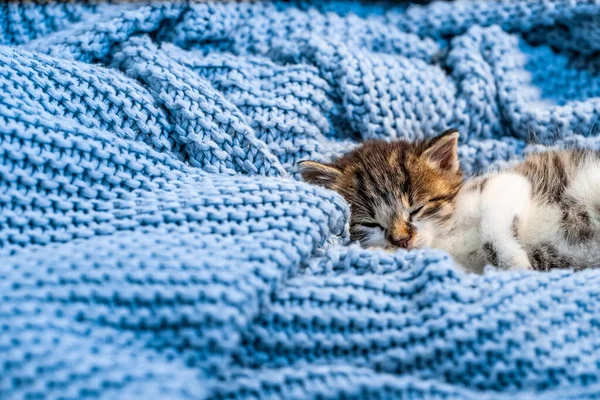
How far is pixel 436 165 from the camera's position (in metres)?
1.49

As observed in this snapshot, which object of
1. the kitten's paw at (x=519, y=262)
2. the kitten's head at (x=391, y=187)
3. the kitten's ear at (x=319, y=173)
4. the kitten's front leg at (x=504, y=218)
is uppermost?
the kitten's ear at (x=319, y=173)

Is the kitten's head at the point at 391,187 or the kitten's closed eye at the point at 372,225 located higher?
the kitten's head at the point at 391,187

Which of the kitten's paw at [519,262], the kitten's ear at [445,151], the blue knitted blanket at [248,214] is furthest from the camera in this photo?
the kitten's ear at [445,151]

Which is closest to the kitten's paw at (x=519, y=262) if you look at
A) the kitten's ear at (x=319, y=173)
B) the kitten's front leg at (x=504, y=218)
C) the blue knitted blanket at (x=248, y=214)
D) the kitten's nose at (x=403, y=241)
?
the kitten's front leg at (x=504, y=218)

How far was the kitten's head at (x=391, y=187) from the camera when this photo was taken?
143 cm

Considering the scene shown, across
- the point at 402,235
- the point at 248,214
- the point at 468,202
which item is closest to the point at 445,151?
the point at 468,202

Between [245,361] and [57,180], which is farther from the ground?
[57,180]

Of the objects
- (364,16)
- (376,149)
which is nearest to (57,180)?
(376,149)

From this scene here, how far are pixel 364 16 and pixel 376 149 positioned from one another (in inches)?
24.3

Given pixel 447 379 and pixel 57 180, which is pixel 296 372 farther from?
pixel 57 180

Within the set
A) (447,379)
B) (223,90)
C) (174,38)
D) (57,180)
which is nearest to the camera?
(447,379)

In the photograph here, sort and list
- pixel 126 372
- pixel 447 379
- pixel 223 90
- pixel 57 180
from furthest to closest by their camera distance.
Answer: pixel 223 90 < pixel 57 180 < pixel 447 379 < pixel 126 372

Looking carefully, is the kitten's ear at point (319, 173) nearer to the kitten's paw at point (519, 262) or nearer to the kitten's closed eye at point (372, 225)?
the kitten's closed eye at point (372, 225)

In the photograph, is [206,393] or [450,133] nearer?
[206,393]
